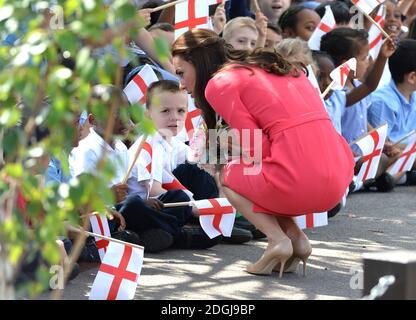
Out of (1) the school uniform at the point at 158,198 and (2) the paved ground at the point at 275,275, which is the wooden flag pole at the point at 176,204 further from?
Result: (2) the paved ground at the point at 275,275

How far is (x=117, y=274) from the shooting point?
5008 millimetres

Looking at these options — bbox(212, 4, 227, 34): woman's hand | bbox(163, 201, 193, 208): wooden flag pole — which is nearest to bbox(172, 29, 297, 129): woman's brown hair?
bbox(163, 201, 193, 208): wooden flag pole

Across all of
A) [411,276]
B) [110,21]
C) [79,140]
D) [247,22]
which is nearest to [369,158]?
[247,22]

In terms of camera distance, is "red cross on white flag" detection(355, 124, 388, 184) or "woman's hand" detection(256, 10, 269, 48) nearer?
"red cross on white flag" detection(355, 124, 388, 184)

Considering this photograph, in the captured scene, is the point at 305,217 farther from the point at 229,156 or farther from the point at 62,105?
the point at 62,105

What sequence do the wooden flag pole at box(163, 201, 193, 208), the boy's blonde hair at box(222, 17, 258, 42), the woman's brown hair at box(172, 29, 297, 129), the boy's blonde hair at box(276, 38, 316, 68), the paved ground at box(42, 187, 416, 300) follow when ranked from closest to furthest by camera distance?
the paved ground at box(42, 187, 416, 300)
the woman's brown hair at box(172, 29, 297, 129)
the wooden flag pole at box(163, 201, 193, 208)
the boy's blonde hair at box(276, 38, 316, 68)
the boy's blonde hair at box(222, 17, 258, 42)

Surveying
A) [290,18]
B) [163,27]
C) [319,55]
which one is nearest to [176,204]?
[163,27]

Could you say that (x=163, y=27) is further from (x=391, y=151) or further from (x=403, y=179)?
(x=403, y=179)

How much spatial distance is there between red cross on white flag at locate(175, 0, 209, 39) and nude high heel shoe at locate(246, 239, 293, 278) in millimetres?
2381

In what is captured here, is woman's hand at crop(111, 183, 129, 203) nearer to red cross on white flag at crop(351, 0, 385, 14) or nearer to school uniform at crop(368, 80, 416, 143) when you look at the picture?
red cross on white flag at crop(351, 0, 385, 14)

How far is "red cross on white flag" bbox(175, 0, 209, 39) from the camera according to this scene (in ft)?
25.2

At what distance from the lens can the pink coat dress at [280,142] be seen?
5.65m

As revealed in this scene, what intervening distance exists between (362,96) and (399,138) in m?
0.84

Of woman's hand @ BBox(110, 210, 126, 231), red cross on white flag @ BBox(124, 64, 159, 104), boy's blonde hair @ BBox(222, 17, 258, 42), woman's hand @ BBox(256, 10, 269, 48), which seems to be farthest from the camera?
woman's hand @ BBox(256, 10, 269, 48)
